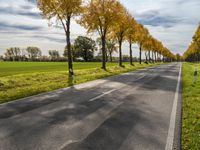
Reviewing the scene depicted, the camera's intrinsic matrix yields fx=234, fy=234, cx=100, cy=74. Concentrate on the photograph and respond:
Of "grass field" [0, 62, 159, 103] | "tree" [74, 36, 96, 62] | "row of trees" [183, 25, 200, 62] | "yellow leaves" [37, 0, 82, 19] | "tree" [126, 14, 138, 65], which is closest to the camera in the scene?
"grass field" [0, 62, 159, 103]

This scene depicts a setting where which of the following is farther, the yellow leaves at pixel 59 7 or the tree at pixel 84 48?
the tree at pixel 84 48

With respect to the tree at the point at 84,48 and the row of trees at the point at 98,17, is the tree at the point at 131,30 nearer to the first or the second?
the row of trees at the point at 98,17

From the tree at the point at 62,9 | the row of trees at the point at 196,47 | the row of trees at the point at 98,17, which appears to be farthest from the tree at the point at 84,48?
the tree at the point at 62,9

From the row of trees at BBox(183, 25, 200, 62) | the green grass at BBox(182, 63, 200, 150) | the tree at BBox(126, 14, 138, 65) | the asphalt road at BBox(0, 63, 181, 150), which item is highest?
the tree at BBox(126, 14, 138, 65)

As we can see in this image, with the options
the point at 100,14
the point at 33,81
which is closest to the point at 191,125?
the point at 33,81

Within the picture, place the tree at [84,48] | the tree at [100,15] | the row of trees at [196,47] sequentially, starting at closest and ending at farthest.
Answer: the tree at [100,15], the row of trees at [196,47], the tree at [84,48]

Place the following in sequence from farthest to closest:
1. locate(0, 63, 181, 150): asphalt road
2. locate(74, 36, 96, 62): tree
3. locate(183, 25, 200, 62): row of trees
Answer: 1. locate(74, 36, 96, 62): tree
2. locate(183, 25, 200, 62): row of trees
3. locate(0, 63, 181, 150): asphalt road

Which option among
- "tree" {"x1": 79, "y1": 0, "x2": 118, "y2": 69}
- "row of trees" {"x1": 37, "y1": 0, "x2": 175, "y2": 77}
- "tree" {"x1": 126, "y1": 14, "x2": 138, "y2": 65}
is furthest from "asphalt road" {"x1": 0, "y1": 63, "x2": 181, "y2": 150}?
"tree" {"x1": 126, "y1": 14, "x2": 138, "y2": 65}

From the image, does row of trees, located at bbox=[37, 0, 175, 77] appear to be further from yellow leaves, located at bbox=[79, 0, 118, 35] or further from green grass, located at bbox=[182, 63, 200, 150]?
green grass, located at bbox=[182, 63, 200, 150]

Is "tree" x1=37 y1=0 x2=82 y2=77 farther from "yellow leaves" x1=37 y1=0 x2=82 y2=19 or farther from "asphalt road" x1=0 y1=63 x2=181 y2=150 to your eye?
"asphalt road" x1=0 y1=63 x2=181 y2=150

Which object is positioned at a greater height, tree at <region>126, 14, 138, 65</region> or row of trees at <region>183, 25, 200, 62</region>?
tree at <region>126, 14, 138, 65</region>

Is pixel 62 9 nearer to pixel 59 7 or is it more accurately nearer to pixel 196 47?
pixel 59 7

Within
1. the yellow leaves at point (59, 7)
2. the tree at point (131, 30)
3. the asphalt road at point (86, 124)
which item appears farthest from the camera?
the tree at point (131, 30)

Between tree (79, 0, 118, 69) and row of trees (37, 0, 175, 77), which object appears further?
tree (79, 0, 118, 69)
